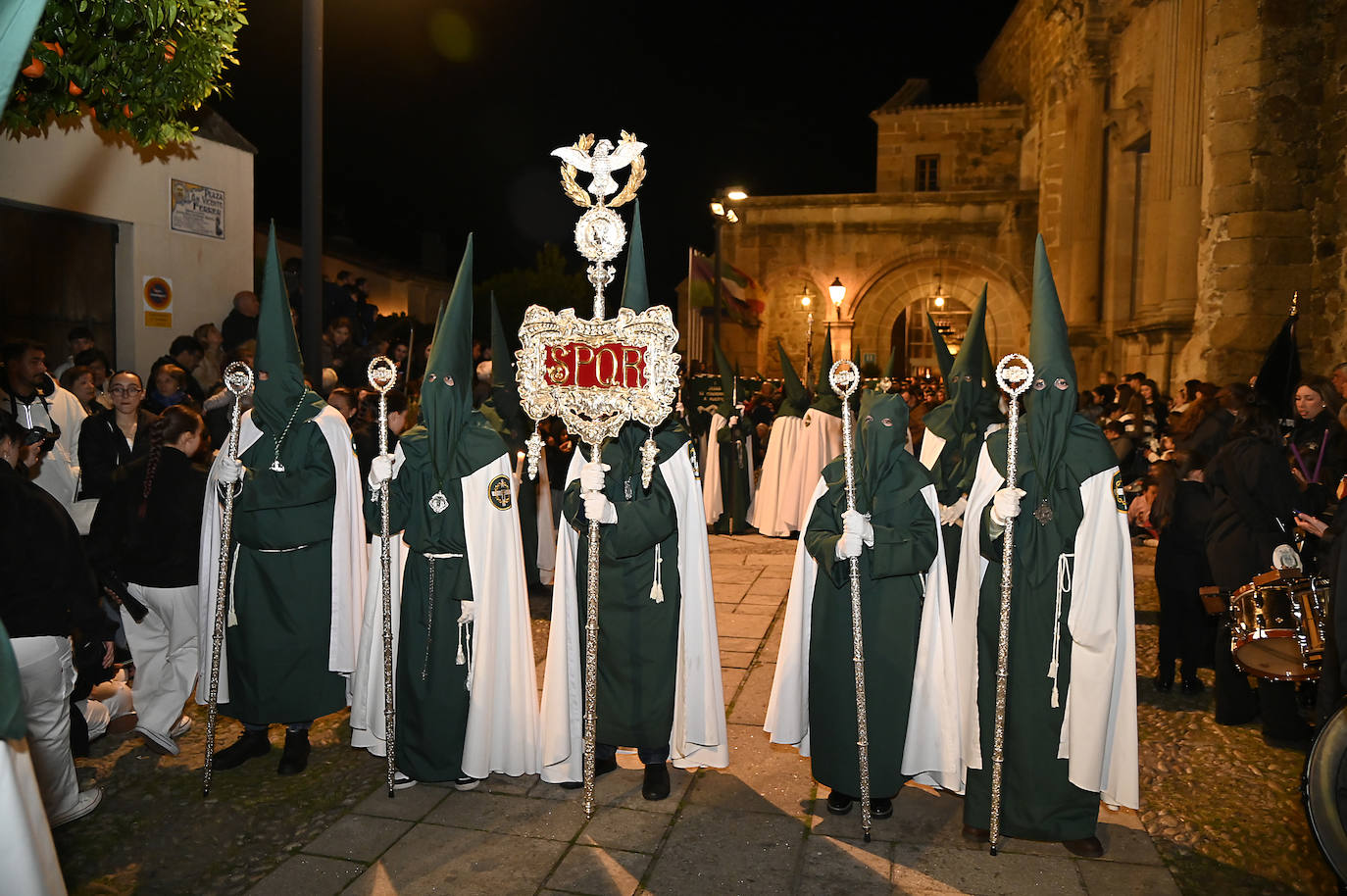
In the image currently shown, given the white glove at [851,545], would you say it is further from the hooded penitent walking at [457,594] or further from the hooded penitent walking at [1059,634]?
the hooded penitent walking at [457,594]

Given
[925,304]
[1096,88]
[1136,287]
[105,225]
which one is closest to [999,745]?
[105,225]

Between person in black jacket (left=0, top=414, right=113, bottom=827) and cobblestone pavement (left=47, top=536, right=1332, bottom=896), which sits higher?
person in black jacket (left=0, top=414, right=113, bottom=827)

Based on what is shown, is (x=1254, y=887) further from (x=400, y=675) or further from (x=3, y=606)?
(x=3, y=606)

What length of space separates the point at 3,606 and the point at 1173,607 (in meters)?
6.70

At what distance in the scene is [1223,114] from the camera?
13289mm

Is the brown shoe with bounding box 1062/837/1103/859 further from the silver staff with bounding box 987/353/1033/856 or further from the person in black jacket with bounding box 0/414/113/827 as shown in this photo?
the person in black jacket with bounding box 0/414/113/827

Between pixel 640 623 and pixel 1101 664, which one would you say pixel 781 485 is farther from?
pixel 1101 664

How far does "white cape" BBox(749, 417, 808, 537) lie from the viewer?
1232cm

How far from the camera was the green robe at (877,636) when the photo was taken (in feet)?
14.9

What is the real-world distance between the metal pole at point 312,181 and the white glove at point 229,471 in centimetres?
192

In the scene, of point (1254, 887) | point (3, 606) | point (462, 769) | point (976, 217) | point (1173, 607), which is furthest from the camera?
point (976, 217)

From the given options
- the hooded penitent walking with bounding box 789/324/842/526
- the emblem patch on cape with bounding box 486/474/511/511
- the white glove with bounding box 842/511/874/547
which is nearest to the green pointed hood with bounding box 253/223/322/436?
the emblem patch on cape with bounding box 486/474/511/511

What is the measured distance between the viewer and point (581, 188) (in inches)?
192

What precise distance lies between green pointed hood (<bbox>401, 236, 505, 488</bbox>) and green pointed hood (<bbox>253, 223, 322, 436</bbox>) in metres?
0.76
